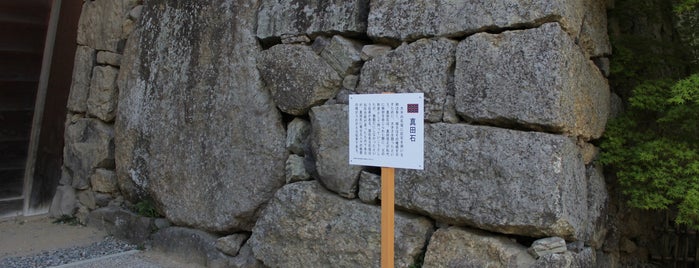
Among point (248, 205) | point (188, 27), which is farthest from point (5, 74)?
point (248, 205)

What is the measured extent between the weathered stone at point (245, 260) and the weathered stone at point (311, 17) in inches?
58.7

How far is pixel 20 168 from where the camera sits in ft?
20.7

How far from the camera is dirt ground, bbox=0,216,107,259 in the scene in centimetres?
506

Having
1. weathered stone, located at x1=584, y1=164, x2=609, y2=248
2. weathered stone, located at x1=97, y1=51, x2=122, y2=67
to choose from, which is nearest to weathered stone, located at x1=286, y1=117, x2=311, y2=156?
weathered stone, located at x1=584, y1=164, x2=609, y2=248

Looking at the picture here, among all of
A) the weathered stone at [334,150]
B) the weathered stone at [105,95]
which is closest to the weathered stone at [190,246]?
the weathered stone at [334,150]

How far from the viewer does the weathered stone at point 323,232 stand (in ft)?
11.2

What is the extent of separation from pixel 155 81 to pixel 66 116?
1931 mm

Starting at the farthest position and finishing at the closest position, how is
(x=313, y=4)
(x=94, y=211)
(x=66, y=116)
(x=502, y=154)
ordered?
(x=66, y=116) → (x=94, y=211) → (x=313, y=4) → (x=502, y=154)

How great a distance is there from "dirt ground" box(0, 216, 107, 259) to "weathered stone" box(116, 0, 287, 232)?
57 centimetres

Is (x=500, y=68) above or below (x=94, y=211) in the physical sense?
above

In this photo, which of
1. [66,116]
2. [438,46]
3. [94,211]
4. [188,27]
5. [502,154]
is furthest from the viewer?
[66,116]

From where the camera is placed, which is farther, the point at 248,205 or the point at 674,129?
the point at 248,205

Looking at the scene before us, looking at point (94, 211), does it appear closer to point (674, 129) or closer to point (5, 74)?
point (5, 74)

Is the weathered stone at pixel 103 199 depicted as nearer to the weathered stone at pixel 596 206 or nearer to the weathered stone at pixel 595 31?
the weathered stone at pixel 596 206
